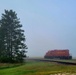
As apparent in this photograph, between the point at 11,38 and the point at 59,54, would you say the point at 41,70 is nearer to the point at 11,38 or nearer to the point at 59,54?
the point at 11,38

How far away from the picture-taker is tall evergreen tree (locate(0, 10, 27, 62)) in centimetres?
6100

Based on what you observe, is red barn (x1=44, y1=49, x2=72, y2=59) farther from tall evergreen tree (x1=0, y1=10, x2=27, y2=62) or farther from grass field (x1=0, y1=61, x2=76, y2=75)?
grass field (x1=0, y1=61, x2=76, y2=75)

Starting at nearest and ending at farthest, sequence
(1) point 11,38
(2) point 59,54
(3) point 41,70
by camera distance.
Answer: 1. (3) point 41,70
2. (1) point 11,38
3. (2) point 59,54

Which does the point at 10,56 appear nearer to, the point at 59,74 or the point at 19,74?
the point at 19,74

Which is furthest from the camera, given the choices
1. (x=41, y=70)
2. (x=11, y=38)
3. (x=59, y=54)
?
(x=59, y=54)

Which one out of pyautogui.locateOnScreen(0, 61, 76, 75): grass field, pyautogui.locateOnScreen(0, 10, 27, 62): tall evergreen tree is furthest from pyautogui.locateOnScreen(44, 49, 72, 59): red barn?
pyautogui.locateOnScreen(0, 61, 76, 75): grass field

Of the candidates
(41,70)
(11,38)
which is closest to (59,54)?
(11,38)

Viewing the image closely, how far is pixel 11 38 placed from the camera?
2434 inches

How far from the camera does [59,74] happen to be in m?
27.2

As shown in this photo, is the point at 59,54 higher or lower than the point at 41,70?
higher

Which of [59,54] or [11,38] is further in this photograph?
[59,54]

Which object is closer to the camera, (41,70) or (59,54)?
(41,70)

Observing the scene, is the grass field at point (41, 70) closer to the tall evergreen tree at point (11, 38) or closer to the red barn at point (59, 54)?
the tall evergreen tree at point (11, 38)

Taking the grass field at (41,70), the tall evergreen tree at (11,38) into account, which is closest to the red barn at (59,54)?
the tall evergreen tree at (11,38)
